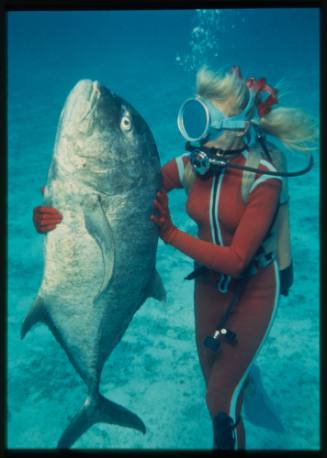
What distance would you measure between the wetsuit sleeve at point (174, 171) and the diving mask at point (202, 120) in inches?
15.0

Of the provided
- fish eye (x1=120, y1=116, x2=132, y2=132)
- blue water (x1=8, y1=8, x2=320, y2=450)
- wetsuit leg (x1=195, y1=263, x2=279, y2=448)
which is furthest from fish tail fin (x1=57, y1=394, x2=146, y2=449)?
fish eye (x1=120, y1=116, x2=132, y2=132)

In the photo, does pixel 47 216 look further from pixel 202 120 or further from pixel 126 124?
pixel 202 120

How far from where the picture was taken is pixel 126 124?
2.20 meters

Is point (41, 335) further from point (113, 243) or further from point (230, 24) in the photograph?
point (230, 24)

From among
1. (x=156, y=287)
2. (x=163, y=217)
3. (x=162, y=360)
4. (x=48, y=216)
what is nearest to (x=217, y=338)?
(x=156, y=287)

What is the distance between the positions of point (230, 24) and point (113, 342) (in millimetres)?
57666

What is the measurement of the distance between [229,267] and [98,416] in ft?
4.26

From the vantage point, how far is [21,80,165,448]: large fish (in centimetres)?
213

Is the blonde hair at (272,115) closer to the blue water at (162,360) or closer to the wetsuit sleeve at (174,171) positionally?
the blue water at (162,360)

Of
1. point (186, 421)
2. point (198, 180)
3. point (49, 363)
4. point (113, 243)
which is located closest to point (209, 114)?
point (198, 180)

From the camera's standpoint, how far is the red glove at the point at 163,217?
7.74 feet

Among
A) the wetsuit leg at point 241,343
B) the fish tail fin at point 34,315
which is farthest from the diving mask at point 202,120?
the fish tail fin at point 34,315

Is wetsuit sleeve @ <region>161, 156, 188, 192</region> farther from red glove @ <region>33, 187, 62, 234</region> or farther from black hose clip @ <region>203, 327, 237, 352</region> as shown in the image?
black hose clip @ <region>203, 327, 237, 352</region>

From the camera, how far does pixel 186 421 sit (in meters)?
3.97
